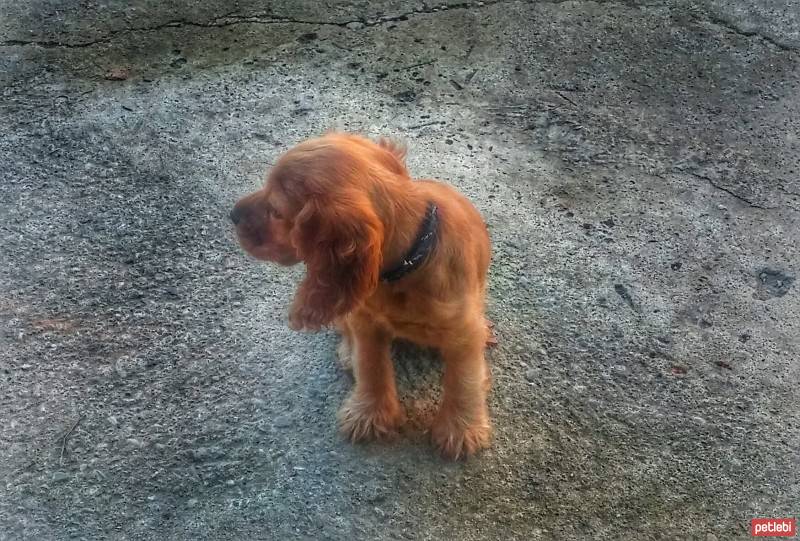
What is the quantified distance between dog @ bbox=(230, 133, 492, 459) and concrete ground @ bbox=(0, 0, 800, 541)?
18cm

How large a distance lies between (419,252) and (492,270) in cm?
125

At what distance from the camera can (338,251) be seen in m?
2.29

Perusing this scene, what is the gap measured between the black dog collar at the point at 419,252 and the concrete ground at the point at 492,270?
2.69 ft

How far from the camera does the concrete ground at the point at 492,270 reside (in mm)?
2861

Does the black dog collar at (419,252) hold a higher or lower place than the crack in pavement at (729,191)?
higher

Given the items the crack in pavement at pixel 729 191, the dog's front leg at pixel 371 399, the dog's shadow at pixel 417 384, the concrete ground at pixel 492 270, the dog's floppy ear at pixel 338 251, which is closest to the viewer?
the dog's floppy ear at pixel 338 251

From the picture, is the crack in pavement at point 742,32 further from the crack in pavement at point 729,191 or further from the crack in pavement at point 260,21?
the crack in pavement at point 260,21

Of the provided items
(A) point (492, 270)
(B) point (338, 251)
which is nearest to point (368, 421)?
(B) point (338, 251)

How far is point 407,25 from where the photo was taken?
5062 mm

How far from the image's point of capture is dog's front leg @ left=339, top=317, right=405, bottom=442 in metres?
2.97

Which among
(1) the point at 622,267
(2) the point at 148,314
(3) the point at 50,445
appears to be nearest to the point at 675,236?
(1) the point at 622,267

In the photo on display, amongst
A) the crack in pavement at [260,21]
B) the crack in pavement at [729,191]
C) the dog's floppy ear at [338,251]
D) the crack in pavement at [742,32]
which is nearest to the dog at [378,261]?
the dog's floppy ear at [338,251]

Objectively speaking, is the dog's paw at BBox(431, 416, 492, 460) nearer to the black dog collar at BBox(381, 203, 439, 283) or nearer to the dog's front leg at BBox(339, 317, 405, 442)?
the dog's front leg at BBox(339, 317, 405, 442)

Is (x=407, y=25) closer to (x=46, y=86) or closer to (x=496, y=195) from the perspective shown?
(x=496, y=195)
